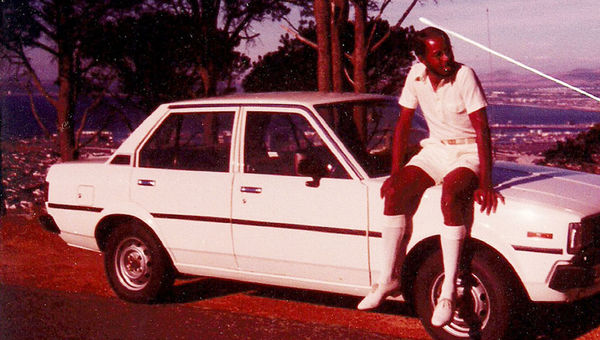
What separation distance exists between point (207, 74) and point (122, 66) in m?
2.10

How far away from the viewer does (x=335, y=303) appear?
22.6ft

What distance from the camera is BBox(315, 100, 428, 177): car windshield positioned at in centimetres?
620

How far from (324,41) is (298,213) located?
504 cm

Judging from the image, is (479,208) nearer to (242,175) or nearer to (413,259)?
(413,259)

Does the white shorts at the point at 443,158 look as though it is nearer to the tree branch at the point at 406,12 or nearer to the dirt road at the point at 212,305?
the dirt road at the point at 212,305

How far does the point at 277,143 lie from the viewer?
6582mm

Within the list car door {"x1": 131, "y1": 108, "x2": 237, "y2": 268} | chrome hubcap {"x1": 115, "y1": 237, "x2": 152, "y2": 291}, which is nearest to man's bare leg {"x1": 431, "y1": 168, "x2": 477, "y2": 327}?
car door {"x1": 131, "y1": 108, "x2": 237, "y2": 268}

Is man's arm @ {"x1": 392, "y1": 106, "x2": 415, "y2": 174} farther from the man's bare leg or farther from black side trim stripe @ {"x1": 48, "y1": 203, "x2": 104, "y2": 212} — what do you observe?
black side trim stripe @ {"x1": 48, "y1": 203, "x2": 104, "y2": 212}

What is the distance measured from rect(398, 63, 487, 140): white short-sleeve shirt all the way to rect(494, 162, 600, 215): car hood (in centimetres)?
47

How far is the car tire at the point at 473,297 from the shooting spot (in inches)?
206

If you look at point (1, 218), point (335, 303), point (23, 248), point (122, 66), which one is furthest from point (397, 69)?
point (335, 303)

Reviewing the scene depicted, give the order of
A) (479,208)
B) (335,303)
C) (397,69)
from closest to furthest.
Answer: (479,208), (335,303), (397,69)

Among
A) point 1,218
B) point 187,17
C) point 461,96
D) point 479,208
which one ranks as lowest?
point 1,218

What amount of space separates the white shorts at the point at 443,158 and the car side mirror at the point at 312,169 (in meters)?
0.65
